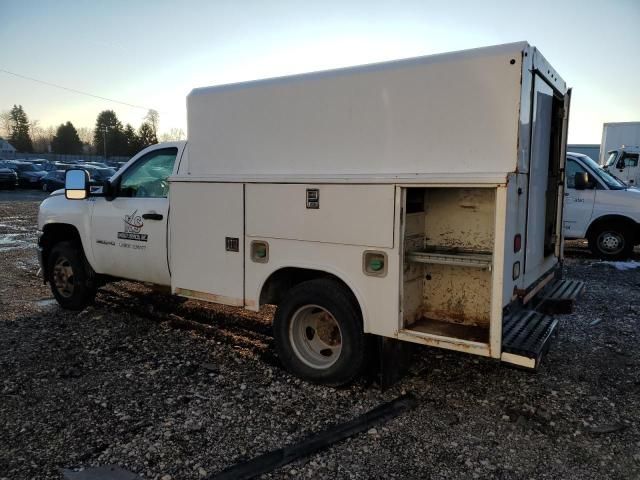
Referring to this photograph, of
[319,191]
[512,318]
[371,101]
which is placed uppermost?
[371,101]

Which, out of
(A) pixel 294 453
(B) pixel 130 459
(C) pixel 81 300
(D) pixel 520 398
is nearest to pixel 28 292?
(C) pixel 81 300

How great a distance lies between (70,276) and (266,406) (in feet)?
12.8

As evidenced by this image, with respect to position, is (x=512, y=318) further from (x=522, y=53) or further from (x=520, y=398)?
(x=522, y=53)

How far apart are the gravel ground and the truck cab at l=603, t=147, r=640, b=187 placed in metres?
14.0

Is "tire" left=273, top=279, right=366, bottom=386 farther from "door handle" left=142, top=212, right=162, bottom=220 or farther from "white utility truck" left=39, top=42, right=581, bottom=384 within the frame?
"door handle" left=142, top=212, right=162, bottom=220

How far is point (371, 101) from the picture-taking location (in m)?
4.00

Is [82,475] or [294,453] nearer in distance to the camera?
[82,475]

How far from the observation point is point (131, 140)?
74.7 meters

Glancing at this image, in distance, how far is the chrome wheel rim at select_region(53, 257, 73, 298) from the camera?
6713 millimetres

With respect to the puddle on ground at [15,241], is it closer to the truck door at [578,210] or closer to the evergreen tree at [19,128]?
the truck door at [578,210]

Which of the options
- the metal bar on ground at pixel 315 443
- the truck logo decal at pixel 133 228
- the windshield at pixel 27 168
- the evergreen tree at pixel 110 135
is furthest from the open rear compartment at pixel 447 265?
the evergreen tree at pixel 110 135

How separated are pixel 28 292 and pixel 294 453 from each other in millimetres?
6047

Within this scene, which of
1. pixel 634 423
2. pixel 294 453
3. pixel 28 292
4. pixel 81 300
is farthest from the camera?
pixel 28 292

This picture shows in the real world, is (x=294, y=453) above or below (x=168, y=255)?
below
